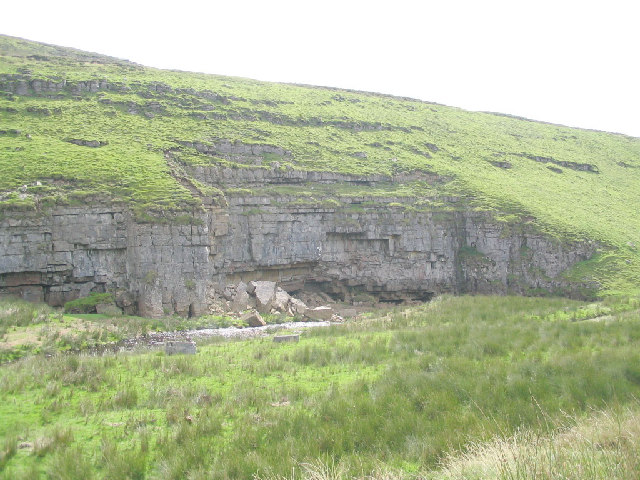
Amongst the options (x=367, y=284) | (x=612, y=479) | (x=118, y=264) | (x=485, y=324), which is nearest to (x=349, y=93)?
(x=367, y=284)

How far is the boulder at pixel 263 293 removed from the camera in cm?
2789

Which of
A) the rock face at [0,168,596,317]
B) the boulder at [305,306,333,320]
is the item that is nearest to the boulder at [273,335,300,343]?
the rock face at [0,168,596,317]

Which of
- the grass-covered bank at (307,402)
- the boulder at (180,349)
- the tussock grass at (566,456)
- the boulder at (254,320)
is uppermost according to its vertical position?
the tussock grass at (566,456)

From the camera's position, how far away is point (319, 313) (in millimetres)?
28141

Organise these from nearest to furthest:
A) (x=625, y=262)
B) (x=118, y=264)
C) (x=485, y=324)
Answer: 1. (x=485, y=324)
2. (x=118, y=264)
3. (x=625, y=262)

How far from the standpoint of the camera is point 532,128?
67.2m

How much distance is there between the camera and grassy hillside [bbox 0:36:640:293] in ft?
90.4

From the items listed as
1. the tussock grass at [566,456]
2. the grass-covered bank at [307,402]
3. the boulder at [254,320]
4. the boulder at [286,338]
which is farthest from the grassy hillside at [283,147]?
the tussock grass at [566,456]

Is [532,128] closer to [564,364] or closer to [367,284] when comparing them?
[367,284]

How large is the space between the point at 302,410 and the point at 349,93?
60291mm

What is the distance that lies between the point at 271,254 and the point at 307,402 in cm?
2115

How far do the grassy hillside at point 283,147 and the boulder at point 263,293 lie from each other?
5845 millimetres

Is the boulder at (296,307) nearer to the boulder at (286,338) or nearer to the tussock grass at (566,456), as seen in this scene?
the boulder at (286,338)

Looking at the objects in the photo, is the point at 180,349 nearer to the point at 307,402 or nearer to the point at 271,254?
the point at 307,402
